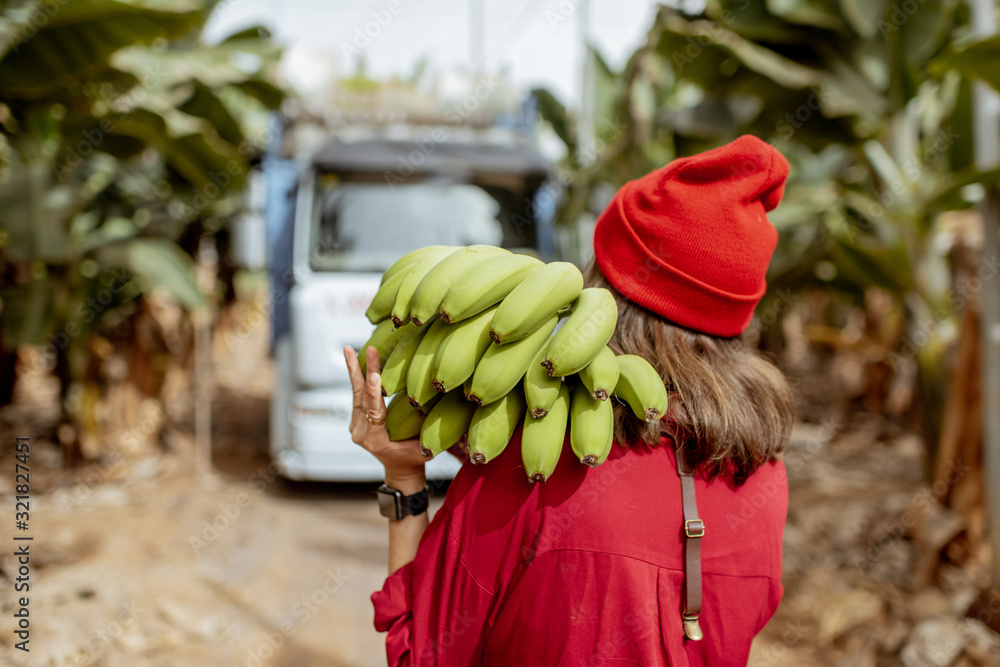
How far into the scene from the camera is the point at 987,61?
2.77m

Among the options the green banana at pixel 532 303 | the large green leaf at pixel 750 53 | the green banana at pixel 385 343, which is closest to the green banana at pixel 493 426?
the green banana at pixel 532 303

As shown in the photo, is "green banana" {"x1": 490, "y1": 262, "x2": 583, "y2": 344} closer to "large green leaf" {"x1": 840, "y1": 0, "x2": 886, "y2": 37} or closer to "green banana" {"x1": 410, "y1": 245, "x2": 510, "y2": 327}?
"green banana" {"x1": 410, "y1": 245, "x2": 510, "y2": 327}

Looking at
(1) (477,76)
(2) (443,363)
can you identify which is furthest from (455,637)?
(1) (477,76)

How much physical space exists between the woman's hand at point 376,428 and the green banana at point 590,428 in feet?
1.08

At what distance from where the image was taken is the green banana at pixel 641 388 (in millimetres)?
1113

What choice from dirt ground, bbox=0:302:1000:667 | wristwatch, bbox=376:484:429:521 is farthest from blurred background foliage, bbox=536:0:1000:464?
wristwatch, bbox=376:484:429:521

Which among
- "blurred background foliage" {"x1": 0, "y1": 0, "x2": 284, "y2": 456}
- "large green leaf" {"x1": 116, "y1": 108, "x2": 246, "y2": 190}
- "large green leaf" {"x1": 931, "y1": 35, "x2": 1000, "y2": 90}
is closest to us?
"large green leaf" {"x1": 931, "y1": 35, "x2": 1000, "y2": 90}

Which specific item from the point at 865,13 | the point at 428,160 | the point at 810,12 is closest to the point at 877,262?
the point at 865,13

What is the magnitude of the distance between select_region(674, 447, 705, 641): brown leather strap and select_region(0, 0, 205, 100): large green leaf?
3450 mm

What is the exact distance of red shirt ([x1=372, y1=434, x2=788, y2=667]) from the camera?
1092 mm

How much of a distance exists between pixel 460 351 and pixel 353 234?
3942 mm

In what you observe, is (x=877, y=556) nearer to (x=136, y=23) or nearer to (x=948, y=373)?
(x=948, y=373)

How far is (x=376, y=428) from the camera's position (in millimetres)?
1288

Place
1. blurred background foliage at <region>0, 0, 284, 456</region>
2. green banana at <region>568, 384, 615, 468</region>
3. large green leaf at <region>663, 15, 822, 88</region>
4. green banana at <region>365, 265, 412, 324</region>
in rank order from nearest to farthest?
green banana at <region>568, 384, 615, 468</region>
green banana at <region>365, 265, 412, 324</region>
blurred background foliage at <region>0, 0, 284, 456</region>
large green leaf at <region>663, 15, 822, 88</region>
